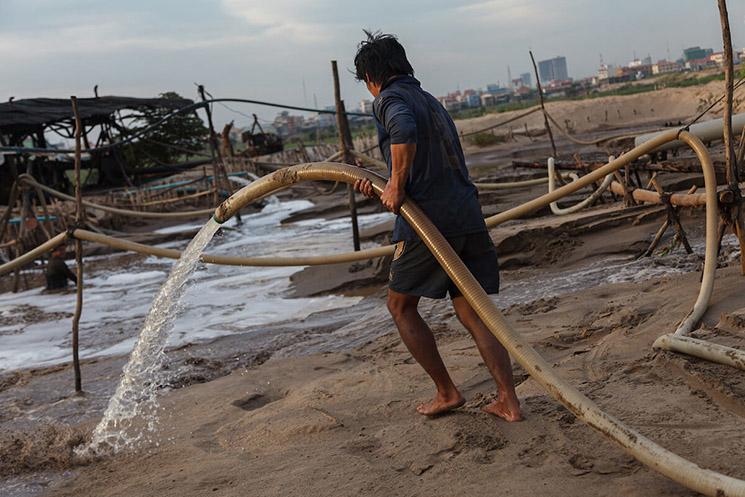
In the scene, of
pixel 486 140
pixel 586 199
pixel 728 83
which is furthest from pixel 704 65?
pixel 728 83

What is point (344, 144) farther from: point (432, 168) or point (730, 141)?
point (432, 168)

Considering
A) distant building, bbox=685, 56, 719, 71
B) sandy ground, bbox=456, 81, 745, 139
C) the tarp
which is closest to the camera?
the tarp

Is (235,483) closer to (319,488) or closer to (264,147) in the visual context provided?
(319,488)

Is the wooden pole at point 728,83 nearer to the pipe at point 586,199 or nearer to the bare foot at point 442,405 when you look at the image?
the bare foot at point 442,405

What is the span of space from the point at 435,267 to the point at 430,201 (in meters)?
0.25

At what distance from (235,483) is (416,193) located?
127 cm

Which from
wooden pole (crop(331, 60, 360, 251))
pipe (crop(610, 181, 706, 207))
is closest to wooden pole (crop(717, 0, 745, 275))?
pipe (crop(610, 181, 706, 207))

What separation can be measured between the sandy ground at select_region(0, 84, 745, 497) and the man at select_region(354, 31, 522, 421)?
340mm

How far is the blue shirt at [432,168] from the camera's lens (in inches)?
118

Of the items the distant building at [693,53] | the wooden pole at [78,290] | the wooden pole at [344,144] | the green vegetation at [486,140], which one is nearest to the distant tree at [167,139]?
the green vegetation at [486,140]

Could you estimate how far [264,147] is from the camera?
3291 centimetres

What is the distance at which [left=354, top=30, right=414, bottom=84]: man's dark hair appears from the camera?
3068 millimetres

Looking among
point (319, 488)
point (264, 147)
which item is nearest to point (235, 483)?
point (319, 488)

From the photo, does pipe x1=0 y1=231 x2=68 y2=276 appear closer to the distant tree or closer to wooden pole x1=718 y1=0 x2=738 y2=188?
wooden pole x1=718 y1=0 x2=738 y2=188
